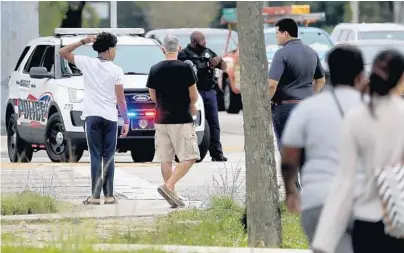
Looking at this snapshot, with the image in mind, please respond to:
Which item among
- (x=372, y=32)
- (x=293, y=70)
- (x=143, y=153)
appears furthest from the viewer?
(x=372, y=32)

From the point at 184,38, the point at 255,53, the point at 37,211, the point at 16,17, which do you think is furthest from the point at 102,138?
the point at 184,38

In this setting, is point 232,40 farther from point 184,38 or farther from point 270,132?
point 270,132

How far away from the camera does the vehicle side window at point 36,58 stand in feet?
57.8

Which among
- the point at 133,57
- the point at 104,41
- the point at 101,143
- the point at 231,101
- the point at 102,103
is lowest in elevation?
the point at 231,101

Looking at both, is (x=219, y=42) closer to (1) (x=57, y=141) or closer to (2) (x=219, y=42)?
(2) (x=219, y=42)

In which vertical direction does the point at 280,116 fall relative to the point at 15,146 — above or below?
above

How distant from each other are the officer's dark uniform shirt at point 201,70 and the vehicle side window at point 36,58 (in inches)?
84.6

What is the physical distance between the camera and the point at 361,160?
5957 mm

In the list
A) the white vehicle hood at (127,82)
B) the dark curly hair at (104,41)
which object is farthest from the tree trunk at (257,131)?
the white vehicle hood at (127,82)

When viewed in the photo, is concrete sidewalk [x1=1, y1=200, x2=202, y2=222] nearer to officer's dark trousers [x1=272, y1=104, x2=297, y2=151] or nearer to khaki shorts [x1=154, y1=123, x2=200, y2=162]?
khaki shorts [x1=154, y1=123, x2=200, y2=162]

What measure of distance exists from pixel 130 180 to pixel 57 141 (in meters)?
2.32

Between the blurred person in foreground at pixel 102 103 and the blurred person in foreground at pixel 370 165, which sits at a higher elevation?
the blurred person in foreground at pixel 370 165

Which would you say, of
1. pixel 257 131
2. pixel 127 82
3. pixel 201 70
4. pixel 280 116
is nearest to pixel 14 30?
pixel 127 82

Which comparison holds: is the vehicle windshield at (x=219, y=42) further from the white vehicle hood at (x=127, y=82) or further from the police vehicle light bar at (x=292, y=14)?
the white vehicle hood at (x=127, y=82)
